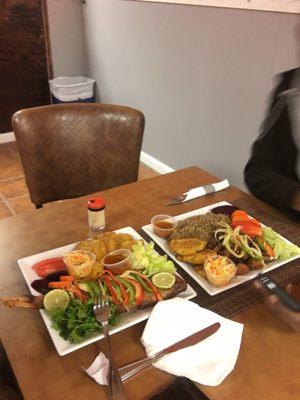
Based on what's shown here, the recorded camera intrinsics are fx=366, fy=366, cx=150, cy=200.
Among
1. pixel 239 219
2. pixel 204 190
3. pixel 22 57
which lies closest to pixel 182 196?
pixel 204 190

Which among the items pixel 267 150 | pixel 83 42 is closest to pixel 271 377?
pixel 267 150

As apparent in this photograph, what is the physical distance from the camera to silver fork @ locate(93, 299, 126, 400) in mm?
636

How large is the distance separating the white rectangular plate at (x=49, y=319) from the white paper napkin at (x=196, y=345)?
0.03 metres

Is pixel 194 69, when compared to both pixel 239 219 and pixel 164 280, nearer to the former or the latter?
pixel 239 219

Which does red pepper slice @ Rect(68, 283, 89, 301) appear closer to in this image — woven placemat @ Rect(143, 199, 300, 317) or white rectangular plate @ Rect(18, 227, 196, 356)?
white rectangular plate @ Rect(18, 227, 196, 356)

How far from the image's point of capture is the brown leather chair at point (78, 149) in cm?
143

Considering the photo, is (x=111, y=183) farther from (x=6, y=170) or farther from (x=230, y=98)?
(x=6, y=170)

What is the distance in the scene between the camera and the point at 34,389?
65cm

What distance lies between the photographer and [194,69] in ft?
8.05

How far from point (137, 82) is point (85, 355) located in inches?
104

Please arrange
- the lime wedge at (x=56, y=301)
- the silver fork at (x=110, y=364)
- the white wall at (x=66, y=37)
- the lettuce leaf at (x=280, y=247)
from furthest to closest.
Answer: the white wall at (x=66, y=37), the lettuce leaf at (x=280, y=247), the lime wedge at (x=56, y=301), the silver fork at (x=110, y=364)

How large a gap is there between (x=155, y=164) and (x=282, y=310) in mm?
2379

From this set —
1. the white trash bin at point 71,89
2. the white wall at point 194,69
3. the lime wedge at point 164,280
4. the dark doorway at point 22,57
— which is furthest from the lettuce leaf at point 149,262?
the dark doorway at point 22,57

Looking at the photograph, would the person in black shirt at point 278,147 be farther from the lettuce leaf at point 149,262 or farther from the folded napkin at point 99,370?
the folded napkin at point 99,370
